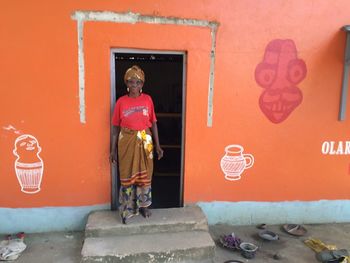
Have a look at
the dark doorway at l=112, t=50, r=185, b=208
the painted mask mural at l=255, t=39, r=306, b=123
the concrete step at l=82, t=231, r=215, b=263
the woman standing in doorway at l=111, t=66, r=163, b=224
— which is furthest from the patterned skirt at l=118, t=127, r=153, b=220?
the painted mask mural at l=255, t=39, r=306, b=123

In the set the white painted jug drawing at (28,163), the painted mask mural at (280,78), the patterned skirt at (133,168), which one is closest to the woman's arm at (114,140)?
the patterned skirt at (133,168)

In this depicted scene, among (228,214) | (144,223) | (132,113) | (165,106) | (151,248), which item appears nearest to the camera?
(151,248)

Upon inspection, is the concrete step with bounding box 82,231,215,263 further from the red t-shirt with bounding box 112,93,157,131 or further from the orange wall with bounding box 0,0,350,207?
the red t-shirt with bounding box 112,93,157,131

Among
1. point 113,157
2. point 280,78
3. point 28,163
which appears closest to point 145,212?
point 113,157

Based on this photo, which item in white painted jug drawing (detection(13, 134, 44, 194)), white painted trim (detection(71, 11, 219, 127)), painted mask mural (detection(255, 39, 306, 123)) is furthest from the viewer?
painted mask mural (detection(255, 39, 306, 123))

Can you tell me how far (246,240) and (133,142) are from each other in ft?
6.05

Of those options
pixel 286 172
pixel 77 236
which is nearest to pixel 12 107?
pixel 77 236

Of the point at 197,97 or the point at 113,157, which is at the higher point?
the point at 197,97

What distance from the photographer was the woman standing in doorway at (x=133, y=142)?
355 cm

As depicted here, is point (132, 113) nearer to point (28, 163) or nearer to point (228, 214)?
point (28, 163)

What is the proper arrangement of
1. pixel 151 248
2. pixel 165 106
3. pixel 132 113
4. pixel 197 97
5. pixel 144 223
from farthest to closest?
pixel 165 106
pixel 197 97
pixel 144 223
pixel 132 113
pixel 151 248

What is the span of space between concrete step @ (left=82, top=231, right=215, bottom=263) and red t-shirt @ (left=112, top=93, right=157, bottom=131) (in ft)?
4.01

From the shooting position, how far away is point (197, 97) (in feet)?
13.0

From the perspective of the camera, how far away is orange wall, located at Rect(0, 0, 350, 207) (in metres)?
3.59
